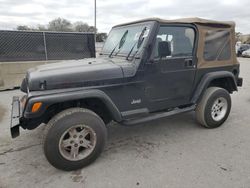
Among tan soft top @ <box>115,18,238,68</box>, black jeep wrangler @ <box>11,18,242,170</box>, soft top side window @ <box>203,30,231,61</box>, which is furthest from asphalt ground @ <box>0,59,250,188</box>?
soft top side window @ <box>203,30,231,61</box>

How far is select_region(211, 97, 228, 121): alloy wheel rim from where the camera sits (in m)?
4.03

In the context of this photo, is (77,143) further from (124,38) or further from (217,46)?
(217,46)

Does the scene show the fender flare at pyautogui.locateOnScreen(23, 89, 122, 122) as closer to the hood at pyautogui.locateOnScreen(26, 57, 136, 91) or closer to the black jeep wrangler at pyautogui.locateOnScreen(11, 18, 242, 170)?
the black jeep wrangler at pyautogui.locateOnScreen(11, 18, 242, 170)

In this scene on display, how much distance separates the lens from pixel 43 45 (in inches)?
313

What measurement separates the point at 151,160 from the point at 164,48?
1.67 m

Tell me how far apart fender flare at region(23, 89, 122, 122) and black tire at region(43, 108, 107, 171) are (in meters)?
0.20

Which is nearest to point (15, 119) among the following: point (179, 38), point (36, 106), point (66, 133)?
point (36, 106)

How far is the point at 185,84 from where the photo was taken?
3609 mm

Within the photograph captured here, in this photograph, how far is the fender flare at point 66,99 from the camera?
247cm

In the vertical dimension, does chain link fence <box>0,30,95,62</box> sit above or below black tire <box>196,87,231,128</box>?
above

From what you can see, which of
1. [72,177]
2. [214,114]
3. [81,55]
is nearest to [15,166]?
[72,177]

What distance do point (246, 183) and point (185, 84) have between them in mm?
1735

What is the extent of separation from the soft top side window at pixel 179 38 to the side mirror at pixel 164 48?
18 cm

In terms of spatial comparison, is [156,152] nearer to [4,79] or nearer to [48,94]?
[48,94]
